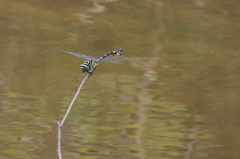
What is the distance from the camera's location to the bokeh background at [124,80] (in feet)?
7.32

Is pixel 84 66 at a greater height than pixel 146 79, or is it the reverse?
pixel 84 66

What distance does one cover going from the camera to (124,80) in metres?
2.85

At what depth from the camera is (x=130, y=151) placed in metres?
2.16

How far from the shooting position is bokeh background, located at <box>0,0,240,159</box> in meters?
2.23

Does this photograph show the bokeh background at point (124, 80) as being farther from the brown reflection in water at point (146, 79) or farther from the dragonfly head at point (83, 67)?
the dragonfly head at point (83, 67)

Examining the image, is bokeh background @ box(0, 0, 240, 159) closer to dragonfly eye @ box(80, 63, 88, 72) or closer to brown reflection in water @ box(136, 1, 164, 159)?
brown reflection in water @ box(136, 1, 164, 159)

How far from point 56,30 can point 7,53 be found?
0.51 m

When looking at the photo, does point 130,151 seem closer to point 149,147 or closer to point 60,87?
point 149,147

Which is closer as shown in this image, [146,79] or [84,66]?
[84,66]

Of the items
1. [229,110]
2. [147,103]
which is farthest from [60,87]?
[229,110]

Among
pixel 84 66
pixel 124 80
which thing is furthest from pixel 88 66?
pixel 124 80

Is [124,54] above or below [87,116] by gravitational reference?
above

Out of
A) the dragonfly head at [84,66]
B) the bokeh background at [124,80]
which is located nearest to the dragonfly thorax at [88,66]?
the dragonfly head at [84,66]

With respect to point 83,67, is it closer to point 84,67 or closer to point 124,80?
point 84,67
